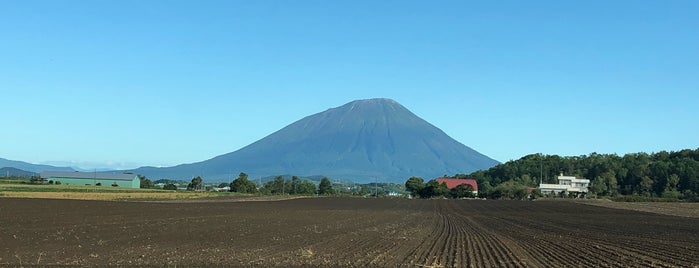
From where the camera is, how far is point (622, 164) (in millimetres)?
163750

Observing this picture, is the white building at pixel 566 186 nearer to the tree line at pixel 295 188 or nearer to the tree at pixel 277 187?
the tree line at pixel 295 188

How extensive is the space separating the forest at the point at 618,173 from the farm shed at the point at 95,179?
80.1 m

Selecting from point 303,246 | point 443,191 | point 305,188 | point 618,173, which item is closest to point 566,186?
point 618,173

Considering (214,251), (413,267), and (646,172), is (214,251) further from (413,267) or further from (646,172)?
(646,172)

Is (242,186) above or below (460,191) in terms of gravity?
above

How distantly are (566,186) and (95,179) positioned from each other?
10900 cm

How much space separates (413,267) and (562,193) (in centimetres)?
13691

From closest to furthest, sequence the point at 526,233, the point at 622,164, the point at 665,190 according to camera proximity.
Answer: the point at 526,233 → the point at 665,190 → the point at 622,164

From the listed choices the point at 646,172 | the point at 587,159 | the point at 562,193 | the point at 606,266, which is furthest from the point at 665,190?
the point at 606,266

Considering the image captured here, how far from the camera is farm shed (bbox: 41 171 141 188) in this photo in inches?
6083

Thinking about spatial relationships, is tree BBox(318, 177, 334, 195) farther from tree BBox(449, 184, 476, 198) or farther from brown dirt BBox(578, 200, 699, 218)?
brown dirt BBox(578, 200, 699, 218)

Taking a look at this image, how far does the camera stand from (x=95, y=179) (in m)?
157

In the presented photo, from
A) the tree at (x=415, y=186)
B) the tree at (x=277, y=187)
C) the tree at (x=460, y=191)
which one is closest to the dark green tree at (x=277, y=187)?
the tree at (x=277, y=187)

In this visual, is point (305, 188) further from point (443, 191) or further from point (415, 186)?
point (443, 191)
